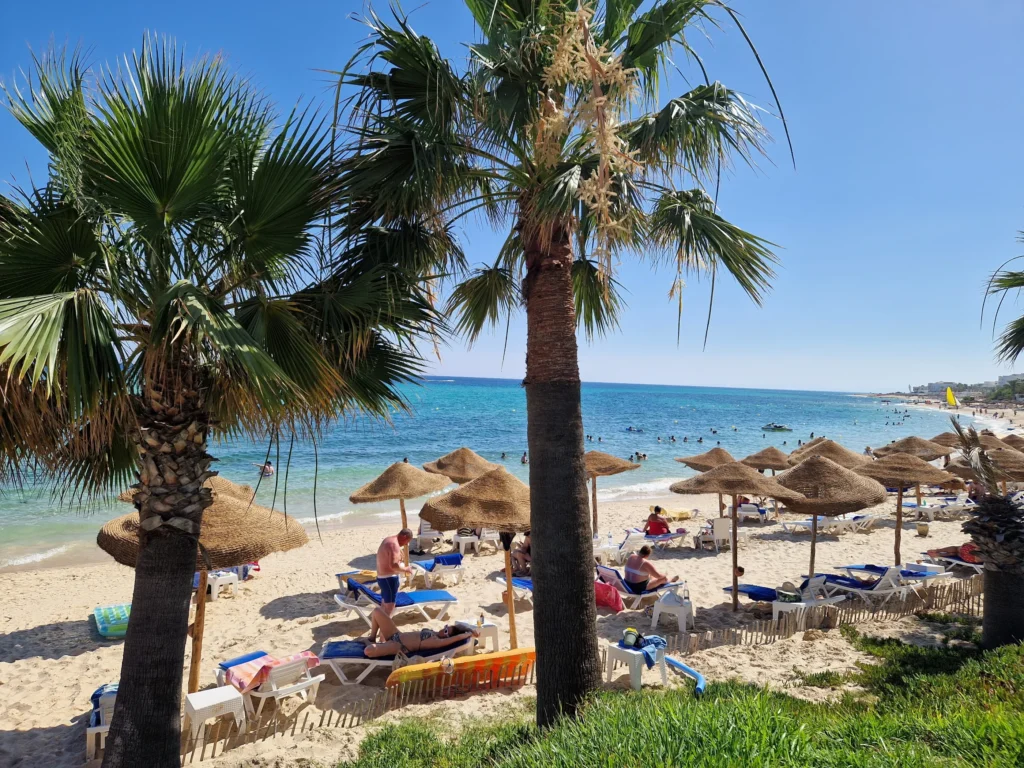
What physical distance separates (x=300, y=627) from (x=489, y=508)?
13.9ft

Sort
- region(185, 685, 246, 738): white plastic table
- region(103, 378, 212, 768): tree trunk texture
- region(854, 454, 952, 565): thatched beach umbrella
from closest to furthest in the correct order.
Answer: region(103, 378, 212, 768): tree trunk texture, region(185, 685, 246, 738): white plastic table, region(854, 454, 952, 565): thatched beach umbrella

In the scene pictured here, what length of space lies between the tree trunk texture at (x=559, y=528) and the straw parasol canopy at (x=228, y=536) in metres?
2.59

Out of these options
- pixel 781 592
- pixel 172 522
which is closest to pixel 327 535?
pixel 781 592

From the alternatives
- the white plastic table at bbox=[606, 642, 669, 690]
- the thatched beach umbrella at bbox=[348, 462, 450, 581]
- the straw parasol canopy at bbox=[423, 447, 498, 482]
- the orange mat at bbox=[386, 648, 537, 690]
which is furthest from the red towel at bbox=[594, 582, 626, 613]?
the straw parasol canopy at bbox=[423, 447, 498, 482]

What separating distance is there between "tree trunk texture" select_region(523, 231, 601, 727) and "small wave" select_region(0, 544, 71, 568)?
16.7m

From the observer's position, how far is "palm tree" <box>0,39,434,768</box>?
11.1 ft

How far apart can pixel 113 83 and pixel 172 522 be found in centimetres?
280

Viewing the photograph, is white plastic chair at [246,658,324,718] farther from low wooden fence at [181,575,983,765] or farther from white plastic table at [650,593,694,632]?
white plastic table at [650,593,694,632]

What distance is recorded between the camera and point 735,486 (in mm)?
9367

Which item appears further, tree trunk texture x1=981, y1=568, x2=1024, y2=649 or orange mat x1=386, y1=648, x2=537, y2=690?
tree trunk texture x1=981, y1=568, x2=1024, y2=649

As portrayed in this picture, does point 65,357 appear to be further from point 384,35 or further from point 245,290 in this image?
point 384,35

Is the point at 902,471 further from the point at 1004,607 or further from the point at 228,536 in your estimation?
the point at 228,536

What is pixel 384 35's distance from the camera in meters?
4.10

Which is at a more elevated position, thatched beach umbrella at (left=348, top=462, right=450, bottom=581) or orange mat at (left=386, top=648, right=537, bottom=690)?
thatched beach umbrella at (left=348, top=462, right=450, bottom=581)
